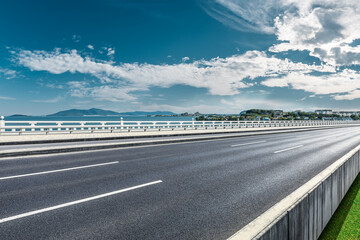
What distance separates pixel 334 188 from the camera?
179 inches

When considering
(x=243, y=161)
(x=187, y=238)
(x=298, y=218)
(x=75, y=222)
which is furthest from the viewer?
(x=243, y=161)

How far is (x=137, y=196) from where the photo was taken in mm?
4996

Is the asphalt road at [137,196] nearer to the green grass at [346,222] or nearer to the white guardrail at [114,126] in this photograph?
the green grass at [346,222]

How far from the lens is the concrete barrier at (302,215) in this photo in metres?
2.54

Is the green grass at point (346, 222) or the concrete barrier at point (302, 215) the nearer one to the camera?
the concrete barrier at point (302, 215)

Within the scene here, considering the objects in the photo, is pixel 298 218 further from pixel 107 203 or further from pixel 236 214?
pixel 107 203

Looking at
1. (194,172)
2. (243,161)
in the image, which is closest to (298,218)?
(194,172)

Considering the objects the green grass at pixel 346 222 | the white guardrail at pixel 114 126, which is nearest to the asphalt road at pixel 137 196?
the green grass at pixel 346 222

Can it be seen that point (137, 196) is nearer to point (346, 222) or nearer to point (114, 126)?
point (346, 222)

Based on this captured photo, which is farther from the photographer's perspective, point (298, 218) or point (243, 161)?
point (243, 161)

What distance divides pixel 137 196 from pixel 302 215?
3.44 m

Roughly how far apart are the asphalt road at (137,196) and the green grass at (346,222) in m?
1.09

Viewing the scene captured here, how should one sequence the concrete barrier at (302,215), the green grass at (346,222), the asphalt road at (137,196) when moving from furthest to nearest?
1. the green grass at (346,222)
2. the asphalt road at (137,196)
3. the concrete barrier at (302,215)

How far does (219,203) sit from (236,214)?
0.55 metres
